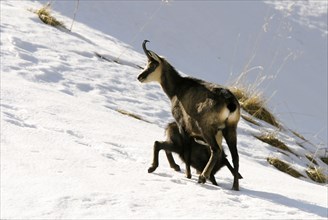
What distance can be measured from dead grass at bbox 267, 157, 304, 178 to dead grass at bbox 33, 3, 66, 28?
12.6ft

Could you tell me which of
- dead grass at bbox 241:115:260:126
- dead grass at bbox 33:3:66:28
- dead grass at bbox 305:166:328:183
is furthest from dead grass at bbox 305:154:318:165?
dead grass at bbox 33:3:66:28

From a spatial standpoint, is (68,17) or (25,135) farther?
(68,17)

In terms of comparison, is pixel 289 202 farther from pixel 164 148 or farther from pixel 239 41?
pixel 239 41

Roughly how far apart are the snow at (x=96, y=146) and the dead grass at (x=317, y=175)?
0.35 feet

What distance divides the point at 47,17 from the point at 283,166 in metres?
4.12

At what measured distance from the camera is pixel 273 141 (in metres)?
7.71

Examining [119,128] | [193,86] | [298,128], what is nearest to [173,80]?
[193,86]

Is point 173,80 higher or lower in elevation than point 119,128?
higher

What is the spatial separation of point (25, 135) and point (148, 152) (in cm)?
100

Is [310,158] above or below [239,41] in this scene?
below

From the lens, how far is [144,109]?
23.3 ft

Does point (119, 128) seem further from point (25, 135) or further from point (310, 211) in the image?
point (310, 211)

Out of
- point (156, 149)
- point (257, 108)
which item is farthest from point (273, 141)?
point (156, 149)

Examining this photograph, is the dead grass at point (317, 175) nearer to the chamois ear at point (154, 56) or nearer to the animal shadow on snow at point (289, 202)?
the chamois ear at point (154, 56)
